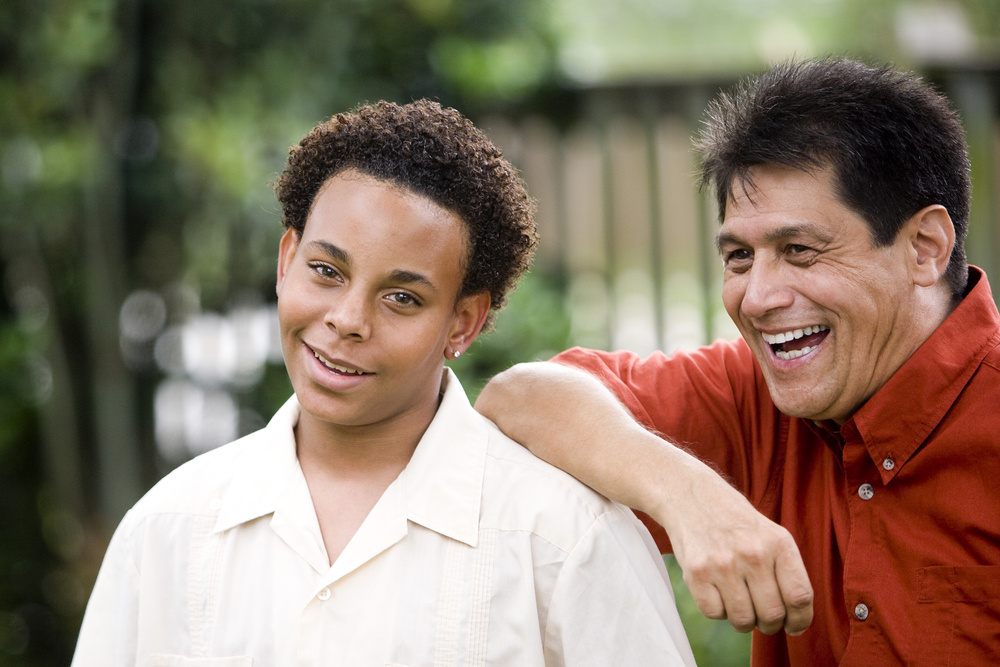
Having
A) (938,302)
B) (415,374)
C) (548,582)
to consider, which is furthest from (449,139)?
(938,302)

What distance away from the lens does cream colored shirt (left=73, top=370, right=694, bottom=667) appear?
1.63 metres

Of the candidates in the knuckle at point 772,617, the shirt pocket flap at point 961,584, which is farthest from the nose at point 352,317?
the shirt pocket flap at point 961,584

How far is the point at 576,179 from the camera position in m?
4.13

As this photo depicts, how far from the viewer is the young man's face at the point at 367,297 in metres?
1.69

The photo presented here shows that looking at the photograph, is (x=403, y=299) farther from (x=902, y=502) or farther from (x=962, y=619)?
(x=962, y=619)

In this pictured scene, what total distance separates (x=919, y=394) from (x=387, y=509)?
103 centimetres

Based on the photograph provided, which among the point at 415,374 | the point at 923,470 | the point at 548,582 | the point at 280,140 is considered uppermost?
the point at 280,140

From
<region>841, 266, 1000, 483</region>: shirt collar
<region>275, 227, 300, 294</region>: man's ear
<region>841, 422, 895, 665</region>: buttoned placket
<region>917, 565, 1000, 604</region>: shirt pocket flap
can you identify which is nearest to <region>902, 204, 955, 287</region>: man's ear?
<region>841, 266, 1000, 483</region>: shirt collar

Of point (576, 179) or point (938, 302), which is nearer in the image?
point (938, 302)

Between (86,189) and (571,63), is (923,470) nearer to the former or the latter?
(571,63)

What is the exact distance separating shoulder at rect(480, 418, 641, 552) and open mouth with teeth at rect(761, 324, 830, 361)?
43cm

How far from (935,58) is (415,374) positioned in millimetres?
2867

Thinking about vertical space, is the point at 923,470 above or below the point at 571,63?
below

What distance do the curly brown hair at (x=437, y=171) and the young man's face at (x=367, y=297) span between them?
0.12ft
